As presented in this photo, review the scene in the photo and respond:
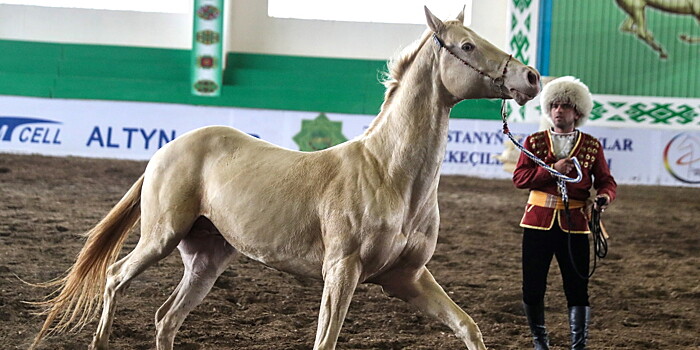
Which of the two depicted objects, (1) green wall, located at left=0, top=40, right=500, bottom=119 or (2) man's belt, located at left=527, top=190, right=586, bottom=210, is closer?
(2) man's belt, located at left=527, top=190, right=586, bottom=210

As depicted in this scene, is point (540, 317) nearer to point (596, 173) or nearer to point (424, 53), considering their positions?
point (596, 173)

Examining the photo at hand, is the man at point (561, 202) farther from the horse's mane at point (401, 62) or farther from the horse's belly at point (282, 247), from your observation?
the horse's belly at point (282, 247)

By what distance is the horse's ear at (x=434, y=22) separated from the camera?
271cm

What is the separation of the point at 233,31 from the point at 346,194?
9.50 m

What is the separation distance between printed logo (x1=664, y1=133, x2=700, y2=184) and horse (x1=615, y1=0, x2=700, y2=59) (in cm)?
173

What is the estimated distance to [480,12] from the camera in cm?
1134

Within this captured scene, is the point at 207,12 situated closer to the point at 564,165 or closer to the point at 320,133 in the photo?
the point at 320,133

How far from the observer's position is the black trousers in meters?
3.45

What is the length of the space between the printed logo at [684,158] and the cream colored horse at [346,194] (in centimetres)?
707

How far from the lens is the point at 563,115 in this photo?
3465 millimetres

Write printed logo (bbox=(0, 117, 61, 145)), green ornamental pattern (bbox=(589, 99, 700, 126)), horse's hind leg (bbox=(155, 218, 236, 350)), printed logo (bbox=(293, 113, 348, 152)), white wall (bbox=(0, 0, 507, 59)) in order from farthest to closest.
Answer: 1. white wall (bbox=(0, 0, 507, 59))
2. green ornamental pattern (bbox=(589, 99, 700, 126))
3. printed logo (bbox=(293, 113, 348, 152))
4. printed logo (bbox=(0, 117, 61, 145))
5. horse's hind leg (bbox=(155, 218, 236, 350))

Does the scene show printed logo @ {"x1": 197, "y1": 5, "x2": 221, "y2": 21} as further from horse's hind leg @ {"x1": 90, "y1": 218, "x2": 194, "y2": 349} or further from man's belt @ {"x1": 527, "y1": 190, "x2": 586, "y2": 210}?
man's belt @ {"x1": 527, "y1": 190, "x2": 586, "y2": 210}

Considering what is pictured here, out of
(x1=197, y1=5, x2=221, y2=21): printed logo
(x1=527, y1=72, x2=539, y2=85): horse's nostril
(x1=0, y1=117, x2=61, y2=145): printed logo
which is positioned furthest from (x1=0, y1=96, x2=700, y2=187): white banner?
(x1=527, y1=72, x2=539, y2=85): horse's nostril

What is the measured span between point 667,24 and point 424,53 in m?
8.87
